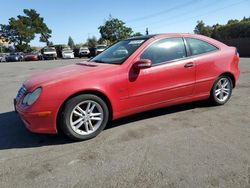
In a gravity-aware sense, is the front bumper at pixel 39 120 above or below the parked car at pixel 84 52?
below

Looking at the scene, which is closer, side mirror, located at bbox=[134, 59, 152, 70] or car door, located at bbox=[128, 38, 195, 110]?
side mirror, located at bbox=[134, 59, 152, 70]

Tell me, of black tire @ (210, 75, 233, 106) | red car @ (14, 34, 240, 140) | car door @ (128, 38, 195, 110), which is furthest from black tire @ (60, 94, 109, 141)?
black tire @ (210, 75, 233, 106)

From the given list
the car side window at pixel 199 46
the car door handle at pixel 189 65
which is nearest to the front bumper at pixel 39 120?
the car door handle at pixel 189 65

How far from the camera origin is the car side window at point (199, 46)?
504 cm

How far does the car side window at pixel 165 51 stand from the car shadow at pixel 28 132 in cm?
104

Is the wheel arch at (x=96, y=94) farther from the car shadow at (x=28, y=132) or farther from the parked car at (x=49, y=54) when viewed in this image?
the parked car at (x=49, y=54)

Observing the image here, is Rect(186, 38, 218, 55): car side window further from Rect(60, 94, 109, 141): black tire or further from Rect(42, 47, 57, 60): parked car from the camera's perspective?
Rect(42, 47, 57, 60): parked car

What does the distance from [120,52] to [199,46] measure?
58.4 inches

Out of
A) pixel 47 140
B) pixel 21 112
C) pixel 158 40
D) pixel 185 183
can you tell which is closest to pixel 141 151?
pixel 185 183

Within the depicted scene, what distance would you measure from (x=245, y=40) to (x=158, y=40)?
2806 cm

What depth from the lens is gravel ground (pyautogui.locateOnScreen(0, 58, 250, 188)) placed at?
2918 millimetres

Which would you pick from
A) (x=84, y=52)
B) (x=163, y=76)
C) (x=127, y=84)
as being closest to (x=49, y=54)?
(x=84, y=52)

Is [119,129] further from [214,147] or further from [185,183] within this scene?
[185,183]

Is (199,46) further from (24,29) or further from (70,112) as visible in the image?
(24,29)
